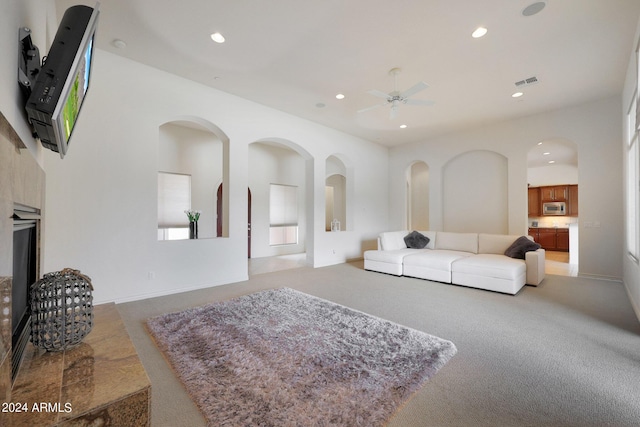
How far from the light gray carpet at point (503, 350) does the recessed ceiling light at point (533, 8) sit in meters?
3.30

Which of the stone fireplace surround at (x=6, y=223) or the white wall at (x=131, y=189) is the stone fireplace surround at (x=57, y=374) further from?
the white wall at (x=131, y=189)

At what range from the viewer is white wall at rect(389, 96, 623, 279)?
4953mm

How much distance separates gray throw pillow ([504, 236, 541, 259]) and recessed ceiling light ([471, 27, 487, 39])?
11.5 ft

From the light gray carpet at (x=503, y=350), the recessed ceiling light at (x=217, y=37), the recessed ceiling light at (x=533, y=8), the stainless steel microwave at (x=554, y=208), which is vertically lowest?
the light gray carpet at (x=503, y=350)

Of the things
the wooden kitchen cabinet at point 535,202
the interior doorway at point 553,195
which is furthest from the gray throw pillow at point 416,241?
the wooden kitchen cabinet at point 535,202

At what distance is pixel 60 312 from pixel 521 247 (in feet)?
19.5

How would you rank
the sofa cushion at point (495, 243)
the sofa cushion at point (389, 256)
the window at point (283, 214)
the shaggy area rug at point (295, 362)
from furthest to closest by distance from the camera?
1. the window at point (283, 214)
2. the sofa cushion at point (389, 256)
3. the sofa cushion at point (495, 243)
4. the shaggy area rug at point (295, 362)

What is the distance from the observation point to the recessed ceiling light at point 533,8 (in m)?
2.74

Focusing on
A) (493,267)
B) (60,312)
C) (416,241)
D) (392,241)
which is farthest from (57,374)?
(416,241)

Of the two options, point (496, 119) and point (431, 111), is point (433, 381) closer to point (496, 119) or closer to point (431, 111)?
point (431, 111)

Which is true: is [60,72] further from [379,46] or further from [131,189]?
[379,46]

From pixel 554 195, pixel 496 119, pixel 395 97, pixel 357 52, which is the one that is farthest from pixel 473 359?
pixel 554 195

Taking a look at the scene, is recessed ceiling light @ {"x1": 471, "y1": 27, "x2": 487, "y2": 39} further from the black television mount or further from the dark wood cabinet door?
the dark wood cabinet door

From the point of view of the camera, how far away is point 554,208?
31.5 feet
